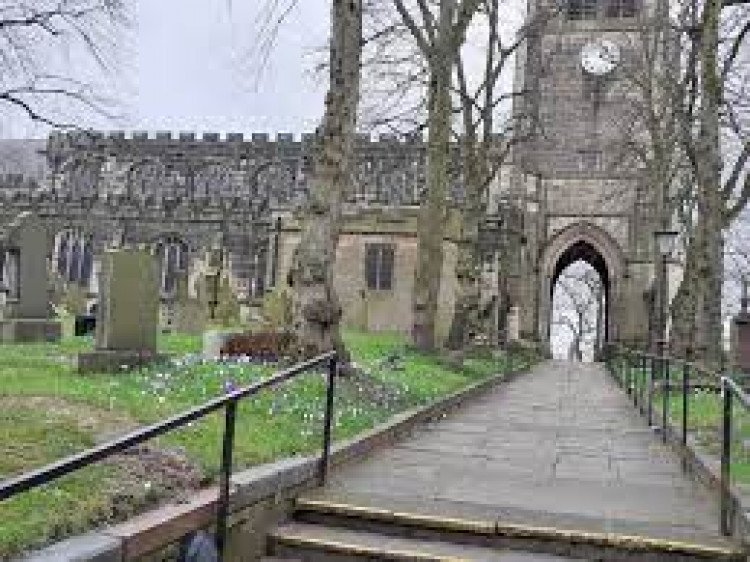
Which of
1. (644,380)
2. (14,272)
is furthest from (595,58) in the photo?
(644,380)

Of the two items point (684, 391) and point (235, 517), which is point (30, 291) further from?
point (235, 517)

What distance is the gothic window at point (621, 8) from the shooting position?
160 ft

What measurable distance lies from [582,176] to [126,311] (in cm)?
3923

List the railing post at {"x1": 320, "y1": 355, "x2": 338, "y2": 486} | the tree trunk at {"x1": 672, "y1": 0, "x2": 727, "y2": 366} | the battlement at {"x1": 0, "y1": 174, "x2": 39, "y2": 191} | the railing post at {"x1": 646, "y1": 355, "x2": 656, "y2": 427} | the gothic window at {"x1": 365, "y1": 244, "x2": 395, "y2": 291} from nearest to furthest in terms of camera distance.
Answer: the railing post at {"x1": 320, "y1": 355, "x2": 338, "y2": 486}
the railing post at {"x1": 646, "y1": 355, "x2": 656, "y2": 427}
the tree trunk at {"x1": 672, "y1": 0, "x2": 727, "y2": 366}
the gothic window at {"x1": 365, "y1": 244, "x2": 395, "y2": 291}
the battlement at {"x1": 0, "y1": 174, "x2": 39, "y2": 191}

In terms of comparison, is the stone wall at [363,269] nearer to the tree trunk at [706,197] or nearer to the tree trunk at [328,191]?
the tree trunk at [706,197]

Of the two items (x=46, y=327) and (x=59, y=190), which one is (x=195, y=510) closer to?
(x=46, y=327)

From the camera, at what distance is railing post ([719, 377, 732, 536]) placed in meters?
6.35

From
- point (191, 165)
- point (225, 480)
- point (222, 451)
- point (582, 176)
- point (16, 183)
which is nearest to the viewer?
point (225, 480)

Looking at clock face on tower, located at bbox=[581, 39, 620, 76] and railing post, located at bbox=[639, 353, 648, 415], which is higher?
clock face on tower, located at bbox=[581, 39, 620, 76]

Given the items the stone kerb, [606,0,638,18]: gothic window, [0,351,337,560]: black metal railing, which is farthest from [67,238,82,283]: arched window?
[0,351,337,560]: black metal railing

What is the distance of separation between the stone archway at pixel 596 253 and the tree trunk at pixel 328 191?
3501 centimetres

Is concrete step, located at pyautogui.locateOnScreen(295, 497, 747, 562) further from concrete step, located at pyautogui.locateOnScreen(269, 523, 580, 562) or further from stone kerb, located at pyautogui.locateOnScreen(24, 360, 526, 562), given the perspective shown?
stone kerb, located at pyautogui.locateOnScreen(24, 360, 526, 562)

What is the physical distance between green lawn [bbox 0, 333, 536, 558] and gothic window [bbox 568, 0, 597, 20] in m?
39.8

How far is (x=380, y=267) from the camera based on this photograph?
32.9 metres
